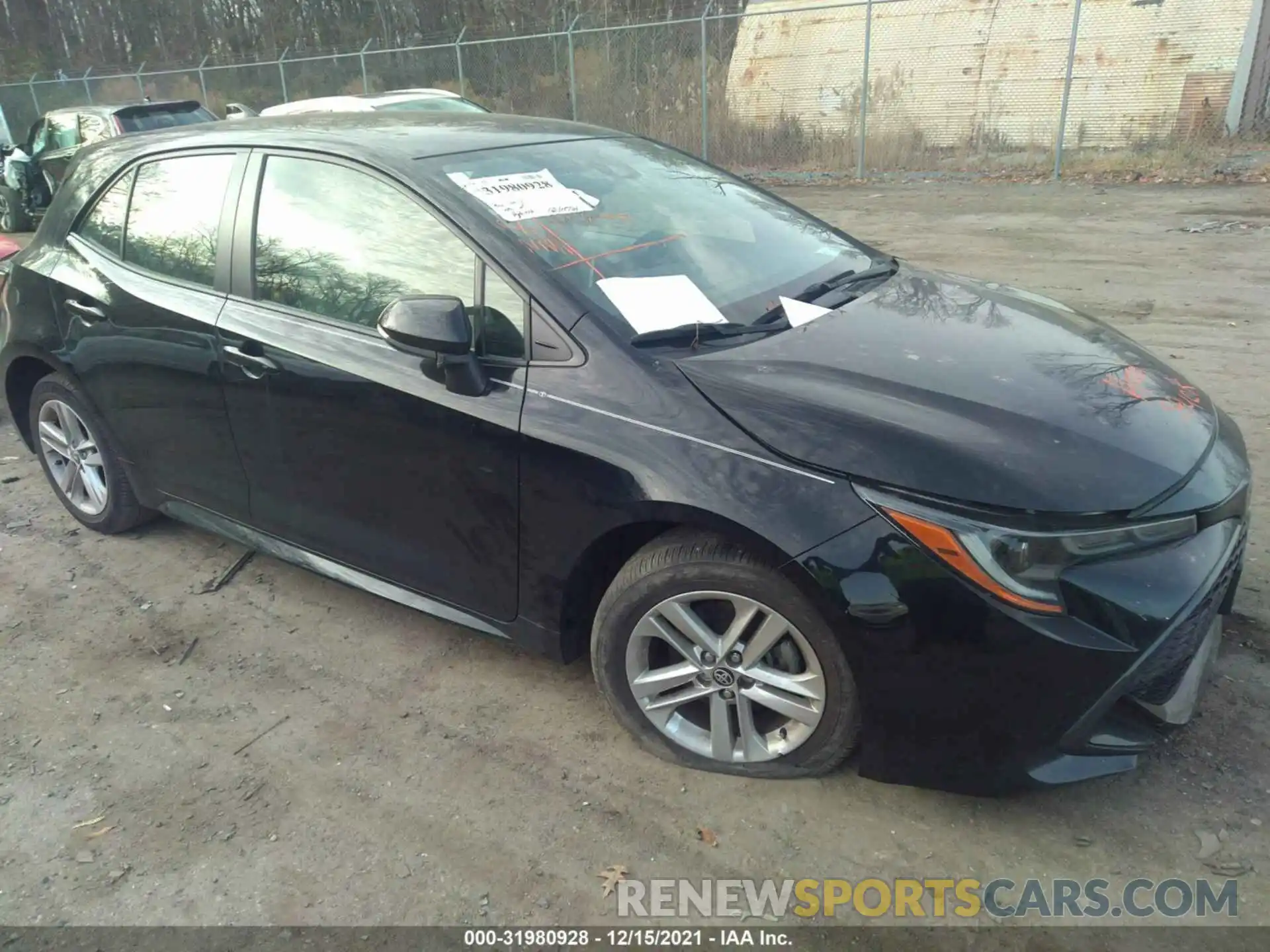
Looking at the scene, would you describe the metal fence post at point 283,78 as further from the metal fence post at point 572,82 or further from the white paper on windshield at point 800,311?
the white paper on windshield at point 800,311

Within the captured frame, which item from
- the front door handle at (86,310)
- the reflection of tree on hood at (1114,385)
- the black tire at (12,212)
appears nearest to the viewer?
the reflection of tree on hood at (1114,385)

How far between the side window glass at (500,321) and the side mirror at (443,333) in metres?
0.05

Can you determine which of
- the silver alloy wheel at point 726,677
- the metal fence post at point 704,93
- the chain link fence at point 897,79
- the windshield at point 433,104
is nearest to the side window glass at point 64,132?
the windshield at point 433,104

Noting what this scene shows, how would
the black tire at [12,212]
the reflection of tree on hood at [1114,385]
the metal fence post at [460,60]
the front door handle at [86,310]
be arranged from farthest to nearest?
the metal fence post at [460,60] → the black tire at [12,212] → the front door handle at [86,310] → the reflection of tree on hood at [1114,385]

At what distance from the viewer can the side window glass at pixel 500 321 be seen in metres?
2.57

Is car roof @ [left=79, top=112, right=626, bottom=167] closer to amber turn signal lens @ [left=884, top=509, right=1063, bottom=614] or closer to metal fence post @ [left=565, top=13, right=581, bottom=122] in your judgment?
amber turn signal lens @ [left=884, top=509, right=1063, bottom=614]

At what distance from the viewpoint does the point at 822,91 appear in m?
17.1

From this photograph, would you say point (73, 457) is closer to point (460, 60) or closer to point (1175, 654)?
point (1175, 654)

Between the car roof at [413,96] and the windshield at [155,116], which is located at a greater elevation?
the car roof at [413,96]

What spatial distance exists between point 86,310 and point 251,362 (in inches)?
43.3

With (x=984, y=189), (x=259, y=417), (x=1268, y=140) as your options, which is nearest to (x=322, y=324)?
(x=259, y=417)

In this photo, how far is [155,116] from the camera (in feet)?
38.1

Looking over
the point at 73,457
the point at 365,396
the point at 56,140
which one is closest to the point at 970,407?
the point at 365,396

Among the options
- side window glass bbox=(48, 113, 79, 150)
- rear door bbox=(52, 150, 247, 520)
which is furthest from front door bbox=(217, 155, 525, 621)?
side window glass bbox=(48, 113, 79, 150)
